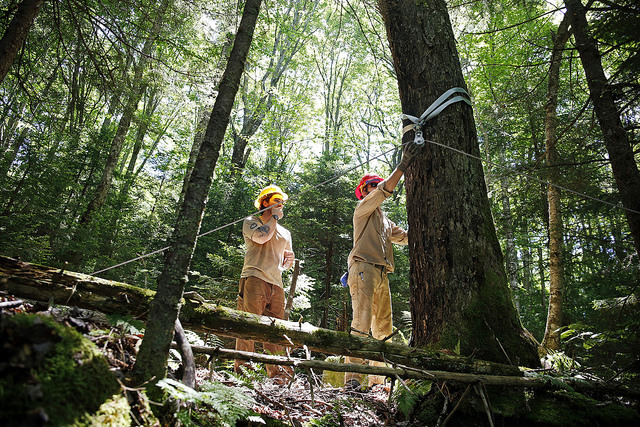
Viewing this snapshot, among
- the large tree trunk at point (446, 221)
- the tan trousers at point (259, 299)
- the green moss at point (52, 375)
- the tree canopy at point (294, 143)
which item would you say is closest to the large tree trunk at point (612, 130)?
the tree canopy at point (294, 143)

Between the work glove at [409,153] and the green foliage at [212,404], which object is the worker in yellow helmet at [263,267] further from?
the green foliage at [212,404]

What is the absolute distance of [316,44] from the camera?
76.2 ft

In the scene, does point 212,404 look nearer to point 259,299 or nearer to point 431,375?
point 431,375

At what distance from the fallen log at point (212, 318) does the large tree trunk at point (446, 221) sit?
43 centimetres

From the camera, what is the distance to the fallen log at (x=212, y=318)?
199cm

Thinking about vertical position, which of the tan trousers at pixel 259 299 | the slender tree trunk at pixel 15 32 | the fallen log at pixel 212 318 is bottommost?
the fallen log at pixel 212 318

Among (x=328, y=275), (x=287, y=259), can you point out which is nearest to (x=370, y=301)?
(x=287, y=259)

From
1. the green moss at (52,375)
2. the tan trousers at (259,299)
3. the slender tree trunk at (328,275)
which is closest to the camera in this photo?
the green moss at (52,375)

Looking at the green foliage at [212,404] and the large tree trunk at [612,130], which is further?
the large tree trunk at [612,130]

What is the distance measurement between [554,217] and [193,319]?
24.9 feet

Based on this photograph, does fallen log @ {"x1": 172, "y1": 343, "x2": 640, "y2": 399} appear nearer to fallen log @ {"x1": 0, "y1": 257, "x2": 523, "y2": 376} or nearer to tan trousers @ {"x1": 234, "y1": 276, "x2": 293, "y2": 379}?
fallen log @ {"x1": 0, "y1": 257, "x2": 523, "y2": 376}

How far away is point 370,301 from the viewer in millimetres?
4621

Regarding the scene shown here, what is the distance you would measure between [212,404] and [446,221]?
8.13 feet

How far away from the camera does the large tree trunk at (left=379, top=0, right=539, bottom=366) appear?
2.91 metres
